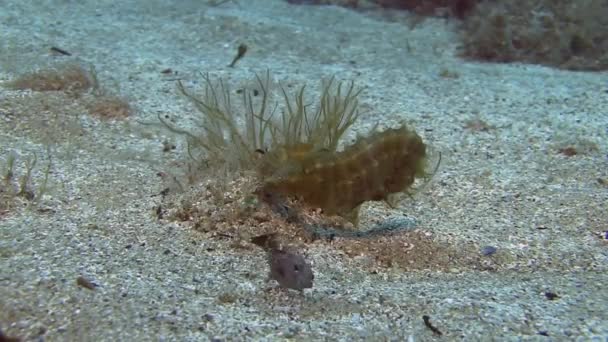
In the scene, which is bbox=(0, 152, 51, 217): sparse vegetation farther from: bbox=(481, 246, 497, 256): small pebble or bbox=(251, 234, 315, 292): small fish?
bbox=(481, 246, 497, 256): small pebble

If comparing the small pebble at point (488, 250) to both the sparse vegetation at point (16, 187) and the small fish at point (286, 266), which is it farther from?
the sparse vegetation at point (16, 187)

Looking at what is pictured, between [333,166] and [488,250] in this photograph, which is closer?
[333,166]

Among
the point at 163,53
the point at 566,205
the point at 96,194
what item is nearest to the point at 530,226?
the point at 566,205

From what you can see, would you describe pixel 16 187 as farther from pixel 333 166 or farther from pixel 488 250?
pixel 488 250

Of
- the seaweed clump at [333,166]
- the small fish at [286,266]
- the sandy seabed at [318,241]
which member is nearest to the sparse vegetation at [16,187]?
the sandy seabed at [318,241]

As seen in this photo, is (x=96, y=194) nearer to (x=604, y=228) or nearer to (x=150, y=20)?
(x=604, y=228)

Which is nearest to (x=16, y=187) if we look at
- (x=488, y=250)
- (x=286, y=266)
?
(x=286, y=266)

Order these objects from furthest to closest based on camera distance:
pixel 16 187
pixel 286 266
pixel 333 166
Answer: pixel 16 187
pixel 333 166
pixel 286 266

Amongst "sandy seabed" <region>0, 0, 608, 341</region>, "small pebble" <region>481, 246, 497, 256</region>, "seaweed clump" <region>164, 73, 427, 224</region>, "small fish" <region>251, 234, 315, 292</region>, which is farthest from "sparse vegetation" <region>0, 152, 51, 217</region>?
"small pebble" <region>481, 246, 497, 256</region>
